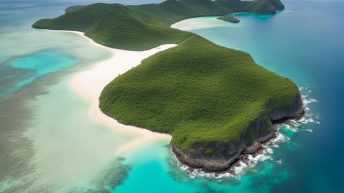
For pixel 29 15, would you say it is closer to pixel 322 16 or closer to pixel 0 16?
pixel 0 16

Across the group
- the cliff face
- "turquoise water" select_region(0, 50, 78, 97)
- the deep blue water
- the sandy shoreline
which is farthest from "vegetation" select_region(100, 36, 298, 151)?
"turquoise water" select_region(0, 50, 78, 97)

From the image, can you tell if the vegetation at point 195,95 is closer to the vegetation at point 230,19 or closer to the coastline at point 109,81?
the coastline at point 109,81

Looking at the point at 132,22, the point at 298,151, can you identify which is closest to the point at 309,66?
the point at 298,151

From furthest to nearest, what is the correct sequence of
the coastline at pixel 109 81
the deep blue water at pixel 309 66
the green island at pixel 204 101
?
the coastline at pixel 109 81 → the green island at pixel 204 101 → the deep blue water at pixel 309 66

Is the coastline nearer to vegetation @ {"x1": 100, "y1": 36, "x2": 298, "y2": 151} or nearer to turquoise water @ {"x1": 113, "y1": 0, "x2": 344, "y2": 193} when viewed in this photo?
vegetation @ {"x1": 100, "y1": 36, "x2": 298, "y2": 151}

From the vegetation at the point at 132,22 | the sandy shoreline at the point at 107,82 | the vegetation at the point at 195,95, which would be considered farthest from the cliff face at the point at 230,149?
the vegetation at the point at 132,22

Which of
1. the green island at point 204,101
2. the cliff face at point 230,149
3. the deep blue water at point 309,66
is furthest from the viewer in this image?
the green island at point 204,101
